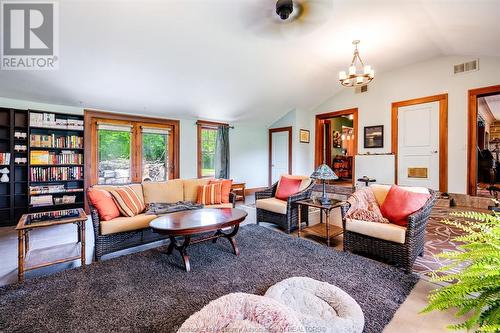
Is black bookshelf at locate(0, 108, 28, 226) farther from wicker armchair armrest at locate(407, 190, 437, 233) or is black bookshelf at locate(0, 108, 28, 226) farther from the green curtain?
wicker armchair armrest at locate(407, 190, 437, 233)

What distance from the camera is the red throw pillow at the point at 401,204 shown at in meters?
2.46

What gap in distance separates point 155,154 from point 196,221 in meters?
3.69

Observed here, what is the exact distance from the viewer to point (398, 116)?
18.6 ft

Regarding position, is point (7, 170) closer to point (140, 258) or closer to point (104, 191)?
point (104, 191)

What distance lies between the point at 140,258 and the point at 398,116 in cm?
614

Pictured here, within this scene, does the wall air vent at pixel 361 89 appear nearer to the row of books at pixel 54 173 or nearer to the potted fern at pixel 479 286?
the potted fern at pixel 479 286

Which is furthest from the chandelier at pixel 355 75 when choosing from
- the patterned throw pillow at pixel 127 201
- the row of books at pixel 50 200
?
the row of books at pixel 50 200

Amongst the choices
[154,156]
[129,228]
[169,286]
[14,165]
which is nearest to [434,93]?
[169,286]

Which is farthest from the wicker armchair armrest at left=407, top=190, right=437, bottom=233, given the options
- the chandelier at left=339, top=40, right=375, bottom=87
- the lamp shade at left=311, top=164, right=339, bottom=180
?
the chandelier at left=339, top=40, right=375, bottom=87

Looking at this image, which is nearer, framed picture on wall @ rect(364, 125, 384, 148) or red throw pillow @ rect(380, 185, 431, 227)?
red throw pillow @ rect(380, 185, 431, 227)

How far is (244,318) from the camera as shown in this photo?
1.24 meters

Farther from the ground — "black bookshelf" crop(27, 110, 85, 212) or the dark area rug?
"black bookshelf" crop(27, 110, 85, 212)

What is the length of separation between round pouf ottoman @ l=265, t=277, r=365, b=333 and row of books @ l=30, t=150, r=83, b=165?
473cm

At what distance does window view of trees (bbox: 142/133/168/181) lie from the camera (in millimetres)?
5516
